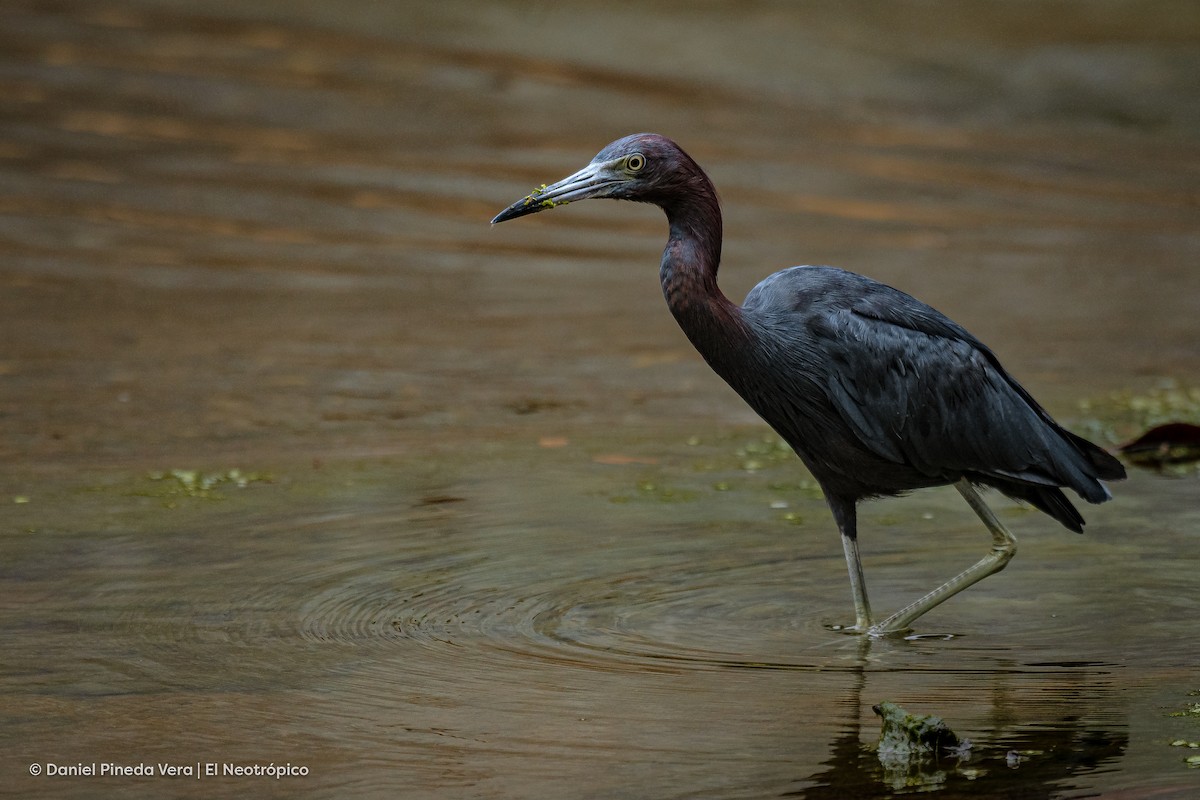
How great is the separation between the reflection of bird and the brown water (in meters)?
0.40

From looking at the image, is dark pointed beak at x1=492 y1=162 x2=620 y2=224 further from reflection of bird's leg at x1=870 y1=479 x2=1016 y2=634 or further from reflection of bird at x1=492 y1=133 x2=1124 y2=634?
reflection of bird's leg at x1=870 y1=479 x2=1016 y2=634

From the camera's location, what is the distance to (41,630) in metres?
5.51

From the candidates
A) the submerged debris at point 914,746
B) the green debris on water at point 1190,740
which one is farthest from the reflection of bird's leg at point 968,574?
the submerged debris at point 914,746

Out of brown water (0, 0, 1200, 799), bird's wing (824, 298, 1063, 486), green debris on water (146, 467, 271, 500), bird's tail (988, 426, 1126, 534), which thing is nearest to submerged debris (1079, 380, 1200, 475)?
brown water (0, 0, 1200, 799)

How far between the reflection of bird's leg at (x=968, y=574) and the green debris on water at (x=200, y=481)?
3157 millimetres

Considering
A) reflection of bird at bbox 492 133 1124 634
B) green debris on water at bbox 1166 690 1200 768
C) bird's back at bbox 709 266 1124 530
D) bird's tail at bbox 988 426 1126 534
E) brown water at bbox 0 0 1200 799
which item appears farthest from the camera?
bird's tail at bbox 988 426 1126 534

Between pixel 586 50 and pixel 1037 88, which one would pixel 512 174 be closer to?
pixel 586 50

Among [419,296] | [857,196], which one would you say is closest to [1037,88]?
[857,196]

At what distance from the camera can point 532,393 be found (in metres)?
9.41

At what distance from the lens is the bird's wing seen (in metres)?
5.75

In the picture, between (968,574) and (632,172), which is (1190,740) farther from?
(632,172)

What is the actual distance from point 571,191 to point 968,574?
6.17ft

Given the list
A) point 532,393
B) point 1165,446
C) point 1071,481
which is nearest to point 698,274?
point 1071,481

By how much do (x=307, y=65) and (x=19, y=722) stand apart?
13.6 meters
